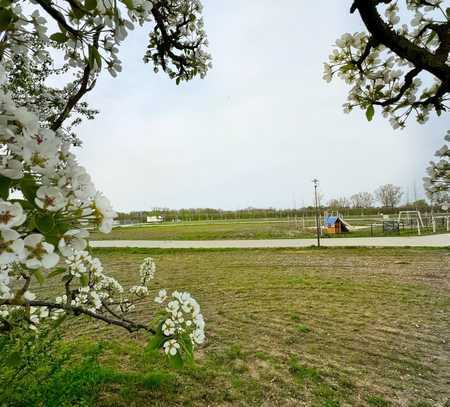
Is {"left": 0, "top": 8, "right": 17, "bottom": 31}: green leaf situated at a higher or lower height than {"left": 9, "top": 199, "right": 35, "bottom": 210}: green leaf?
higher

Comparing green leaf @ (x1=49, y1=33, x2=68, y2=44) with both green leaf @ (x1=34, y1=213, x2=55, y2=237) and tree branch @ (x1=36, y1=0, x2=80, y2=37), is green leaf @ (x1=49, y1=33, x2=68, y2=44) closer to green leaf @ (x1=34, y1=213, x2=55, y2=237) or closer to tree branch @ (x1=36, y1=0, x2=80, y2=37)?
tree branch @ (x1=36, y1=0, x2=80, y2=37)

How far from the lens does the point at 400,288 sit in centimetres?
624

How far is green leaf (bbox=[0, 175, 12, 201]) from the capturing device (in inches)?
16.8

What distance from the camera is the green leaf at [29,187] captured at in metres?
0.46

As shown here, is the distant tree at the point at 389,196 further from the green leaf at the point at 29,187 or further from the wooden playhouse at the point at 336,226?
the green leaf at the point at 29,187

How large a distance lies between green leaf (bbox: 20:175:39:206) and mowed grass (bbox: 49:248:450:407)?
258 centimetres

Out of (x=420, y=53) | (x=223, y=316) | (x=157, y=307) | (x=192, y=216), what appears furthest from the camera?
(x=192, y=216)

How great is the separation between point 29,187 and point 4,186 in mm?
35

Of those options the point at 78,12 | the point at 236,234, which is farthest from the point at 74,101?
the point at 236,234

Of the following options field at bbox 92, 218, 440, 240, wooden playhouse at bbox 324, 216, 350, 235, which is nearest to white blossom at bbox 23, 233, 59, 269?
field at bbox 92, 218, 440, 240

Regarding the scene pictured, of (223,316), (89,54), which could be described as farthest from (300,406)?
(89,54)

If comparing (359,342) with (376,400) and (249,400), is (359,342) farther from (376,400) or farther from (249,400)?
(249,400)

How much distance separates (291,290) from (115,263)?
6693 millimetres

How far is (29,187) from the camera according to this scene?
46 centimetres
